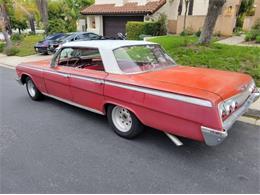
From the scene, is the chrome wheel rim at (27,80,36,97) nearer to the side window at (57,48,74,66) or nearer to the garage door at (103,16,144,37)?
the side window at (57,48,74,66)

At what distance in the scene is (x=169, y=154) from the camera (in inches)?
131

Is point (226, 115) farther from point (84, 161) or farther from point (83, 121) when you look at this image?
point (83, 121)

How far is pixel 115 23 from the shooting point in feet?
69.5

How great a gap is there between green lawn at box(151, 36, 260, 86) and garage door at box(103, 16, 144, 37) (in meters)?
11.5

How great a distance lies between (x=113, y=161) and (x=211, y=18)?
741 centimetres

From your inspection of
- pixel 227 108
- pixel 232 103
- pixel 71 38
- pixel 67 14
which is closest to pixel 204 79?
pixel 232 103

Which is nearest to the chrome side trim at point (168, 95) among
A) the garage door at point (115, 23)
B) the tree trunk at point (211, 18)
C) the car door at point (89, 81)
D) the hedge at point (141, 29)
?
the car door at point (89, 81)

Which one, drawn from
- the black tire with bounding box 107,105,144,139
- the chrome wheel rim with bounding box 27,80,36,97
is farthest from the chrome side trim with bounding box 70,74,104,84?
the chrome wheel rim with bounding box 27,80,36,97

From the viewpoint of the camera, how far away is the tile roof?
18266mm

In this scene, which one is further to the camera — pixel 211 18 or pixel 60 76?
pixel 211 18

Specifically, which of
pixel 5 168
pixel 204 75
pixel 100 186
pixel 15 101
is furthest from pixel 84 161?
pixel 15 101

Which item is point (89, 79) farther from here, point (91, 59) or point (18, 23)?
point (18, 23)

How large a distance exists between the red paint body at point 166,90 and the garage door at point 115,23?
16.4 meters

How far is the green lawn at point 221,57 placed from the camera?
23.2 feet
